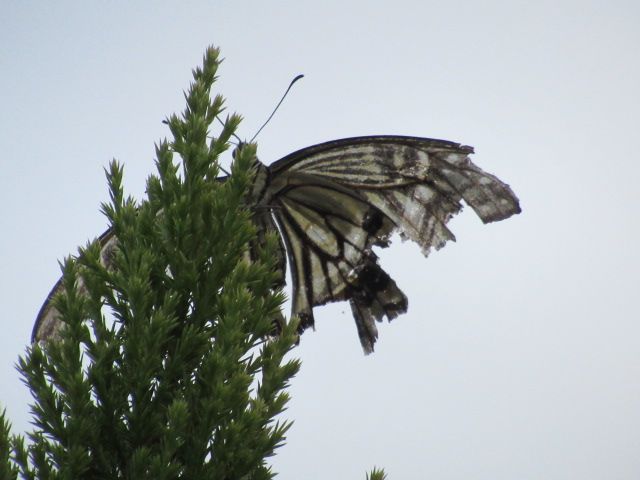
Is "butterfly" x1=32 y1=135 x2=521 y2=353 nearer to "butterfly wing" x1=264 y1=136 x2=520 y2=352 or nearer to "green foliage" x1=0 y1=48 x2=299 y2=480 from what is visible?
"butterfly wing" x1=264 y1=136 x2=520 y2=352

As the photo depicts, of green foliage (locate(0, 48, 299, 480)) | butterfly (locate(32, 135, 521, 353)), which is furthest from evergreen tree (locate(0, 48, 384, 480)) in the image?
butterfly (locate(32, 135, 521, 353))

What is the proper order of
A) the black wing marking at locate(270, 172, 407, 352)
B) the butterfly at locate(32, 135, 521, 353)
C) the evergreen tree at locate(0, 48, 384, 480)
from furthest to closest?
the black wing marking at locate(270, 172, 407, 352)
the butterfly at locate(32, 135, 521, 353)
the evergreen tree at locate(0, 48, 384, 480)

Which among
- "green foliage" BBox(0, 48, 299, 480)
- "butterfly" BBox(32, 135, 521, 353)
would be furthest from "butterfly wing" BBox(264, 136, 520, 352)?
"green foliage" BBox(0, 48, 299, 480)

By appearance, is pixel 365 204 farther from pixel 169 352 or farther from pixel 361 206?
pixel 169 352

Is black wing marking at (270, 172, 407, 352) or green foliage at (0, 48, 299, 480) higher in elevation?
black wing marking at (270, 172, 407, 352)

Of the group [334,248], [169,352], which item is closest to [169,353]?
[169,352]

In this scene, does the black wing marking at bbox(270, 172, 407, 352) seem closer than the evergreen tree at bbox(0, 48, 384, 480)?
No

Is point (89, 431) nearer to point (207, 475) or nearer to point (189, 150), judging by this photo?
point (207, 475)

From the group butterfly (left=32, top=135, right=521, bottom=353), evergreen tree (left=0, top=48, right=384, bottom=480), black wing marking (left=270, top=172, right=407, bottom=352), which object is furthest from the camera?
black wing marking (left=270, top=172, right=407, bottom=352)
